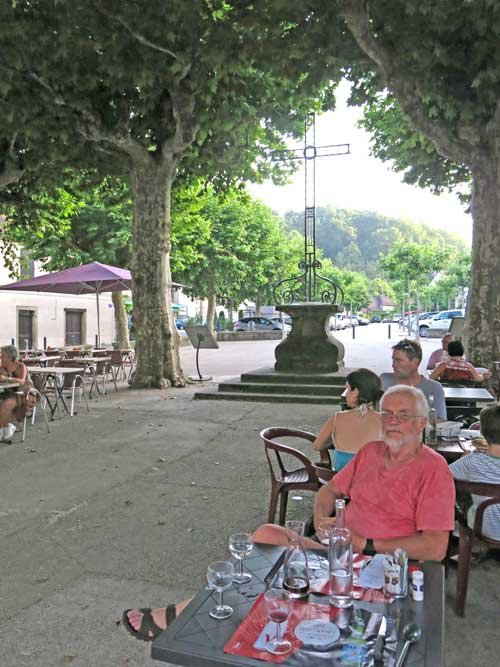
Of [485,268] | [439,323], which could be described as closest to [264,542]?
[485,268]

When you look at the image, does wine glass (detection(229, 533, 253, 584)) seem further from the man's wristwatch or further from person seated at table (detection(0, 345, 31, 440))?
person seated at table (detection(0, 345, 31, 440))

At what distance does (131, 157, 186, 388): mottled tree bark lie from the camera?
41.9ft

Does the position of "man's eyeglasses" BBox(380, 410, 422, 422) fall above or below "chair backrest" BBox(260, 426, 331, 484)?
above

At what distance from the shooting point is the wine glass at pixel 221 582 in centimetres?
179

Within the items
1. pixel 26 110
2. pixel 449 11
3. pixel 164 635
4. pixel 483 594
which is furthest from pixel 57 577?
pixel 26 110

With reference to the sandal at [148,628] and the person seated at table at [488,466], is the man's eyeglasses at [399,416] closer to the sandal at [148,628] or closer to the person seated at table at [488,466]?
the person seated at table at [488,466]

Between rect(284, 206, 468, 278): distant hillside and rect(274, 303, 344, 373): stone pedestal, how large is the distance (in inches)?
5125

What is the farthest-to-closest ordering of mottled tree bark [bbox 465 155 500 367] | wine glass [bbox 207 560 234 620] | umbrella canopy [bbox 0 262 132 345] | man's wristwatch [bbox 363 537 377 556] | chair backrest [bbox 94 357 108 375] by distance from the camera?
umbrella canopy [bbox 0 262 132 345] → chair backrest [bbox 94 357 108 375] → mottled tree bark [bbox 465 155 500 367] → man's wristwatch [bbox 363 537 377 556] → wine glass [bbox 207 560 234 620]

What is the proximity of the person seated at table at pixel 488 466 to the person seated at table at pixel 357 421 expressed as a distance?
0.62 m

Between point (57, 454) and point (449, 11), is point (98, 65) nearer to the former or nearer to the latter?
point (449, 11)

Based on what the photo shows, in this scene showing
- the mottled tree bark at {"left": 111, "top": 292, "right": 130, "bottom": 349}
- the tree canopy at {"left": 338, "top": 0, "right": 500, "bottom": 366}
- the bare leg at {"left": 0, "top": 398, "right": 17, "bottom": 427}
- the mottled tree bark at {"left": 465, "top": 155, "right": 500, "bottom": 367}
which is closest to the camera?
the bare leg at {"left": 0, "top": 398, "right": 17, "bottom": 427}

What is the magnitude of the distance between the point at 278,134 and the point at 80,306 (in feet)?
62.4

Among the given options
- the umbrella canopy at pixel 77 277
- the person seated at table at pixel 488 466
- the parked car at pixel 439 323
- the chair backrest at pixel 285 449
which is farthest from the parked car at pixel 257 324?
the person seated at table at pixel 488 466

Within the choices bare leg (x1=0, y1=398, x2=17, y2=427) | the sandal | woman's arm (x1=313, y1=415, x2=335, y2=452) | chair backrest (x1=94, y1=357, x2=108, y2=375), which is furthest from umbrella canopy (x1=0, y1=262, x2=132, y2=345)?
the sandal
